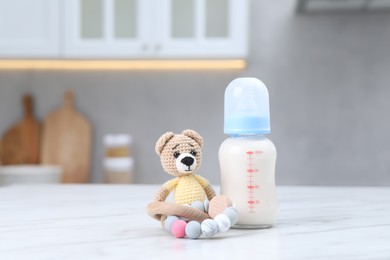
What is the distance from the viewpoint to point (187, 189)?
2.87 feet

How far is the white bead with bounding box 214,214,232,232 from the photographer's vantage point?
790 mm

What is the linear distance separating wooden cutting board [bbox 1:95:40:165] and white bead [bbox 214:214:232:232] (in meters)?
2.29

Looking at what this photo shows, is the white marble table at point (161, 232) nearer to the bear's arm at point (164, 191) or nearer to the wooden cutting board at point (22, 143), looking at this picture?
the bear's arm at point (164, 191)

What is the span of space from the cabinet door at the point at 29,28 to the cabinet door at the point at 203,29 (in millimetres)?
494

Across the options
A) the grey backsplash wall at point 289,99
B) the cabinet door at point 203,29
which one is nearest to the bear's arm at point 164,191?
the cabinet door at point 203,29

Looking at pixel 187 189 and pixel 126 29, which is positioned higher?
pixel 126 29

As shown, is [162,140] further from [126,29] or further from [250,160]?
[126,29]

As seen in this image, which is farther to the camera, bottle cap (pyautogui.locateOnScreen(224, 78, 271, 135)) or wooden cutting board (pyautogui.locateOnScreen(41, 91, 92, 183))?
wooden cutting board (pyautogui.locateOnScreen(41, 91, 92, 183))

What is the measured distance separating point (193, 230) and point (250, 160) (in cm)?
15

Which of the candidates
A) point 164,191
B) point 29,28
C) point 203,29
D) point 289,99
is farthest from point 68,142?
point 164,191

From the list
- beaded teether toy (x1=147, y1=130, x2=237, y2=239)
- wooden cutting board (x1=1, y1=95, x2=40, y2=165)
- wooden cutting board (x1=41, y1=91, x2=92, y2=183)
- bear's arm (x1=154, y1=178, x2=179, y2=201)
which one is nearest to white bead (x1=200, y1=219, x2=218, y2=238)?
beaded teether toy (x1=147, y1=130, x2=237, y2=239)

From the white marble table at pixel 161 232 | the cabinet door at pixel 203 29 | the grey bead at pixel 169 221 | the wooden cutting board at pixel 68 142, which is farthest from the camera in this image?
the wooden cutting board at pixel 68 142

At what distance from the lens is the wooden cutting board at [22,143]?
2.91 meters

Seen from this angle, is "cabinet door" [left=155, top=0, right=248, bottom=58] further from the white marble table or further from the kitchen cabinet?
the white marble table
